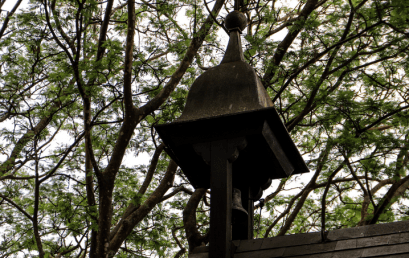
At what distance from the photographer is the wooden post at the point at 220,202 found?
12.8ft

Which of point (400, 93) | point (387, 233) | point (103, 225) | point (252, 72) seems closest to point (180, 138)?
point (252, 72)

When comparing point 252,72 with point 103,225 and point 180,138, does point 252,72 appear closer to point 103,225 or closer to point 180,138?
point 180,138

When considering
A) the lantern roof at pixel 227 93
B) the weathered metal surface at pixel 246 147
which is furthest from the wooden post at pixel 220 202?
the lantern roof at pixel 227 93

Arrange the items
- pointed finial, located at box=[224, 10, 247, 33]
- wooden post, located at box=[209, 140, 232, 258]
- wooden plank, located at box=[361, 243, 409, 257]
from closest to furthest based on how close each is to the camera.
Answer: wooden plank, located at box=[361, 243, 409, 257]
wooden post, located at box=[209, 140, 232, 258]
pointed finial, located at box=[224, 10, 247, 33]

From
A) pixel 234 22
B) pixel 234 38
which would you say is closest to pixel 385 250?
pixel 234 38

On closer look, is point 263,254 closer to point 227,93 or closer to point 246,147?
point 246,147

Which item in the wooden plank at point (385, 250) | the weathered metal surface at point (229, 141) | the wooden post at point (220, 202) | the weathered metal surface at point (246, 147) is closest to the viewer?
the wooden plank at point (385, 250)

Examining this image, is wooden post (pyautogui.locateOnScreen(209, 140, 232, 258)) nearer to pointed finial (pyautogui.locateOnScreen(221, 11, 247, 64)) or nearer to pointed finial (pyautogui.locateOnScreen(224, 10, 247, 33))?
pointed finial (pyautogui.locateOnScreen(221, 11, 247, 64))

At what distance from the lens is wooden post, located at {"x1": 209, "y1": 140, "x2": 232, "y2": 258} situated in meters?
3.91

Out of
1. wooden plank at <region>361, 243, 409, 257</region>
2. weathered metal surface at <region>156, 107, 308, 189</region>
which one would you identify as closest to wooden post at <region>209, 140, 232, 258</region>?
weathered metal surface at <region>156, 107, 308, 189</region>

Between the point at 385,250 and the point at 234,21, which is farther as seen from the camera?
the point at 234,21

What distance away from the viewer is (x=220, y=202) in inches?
160

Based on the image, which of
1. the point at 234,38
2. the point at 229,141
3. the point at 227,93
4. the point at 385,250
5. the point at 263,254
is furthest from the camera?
the point at 234,38

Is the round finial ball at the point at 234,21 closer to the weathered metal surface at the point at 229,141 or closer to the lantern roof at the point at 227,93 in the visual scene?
the weathered metal surface at the point at 229,141
